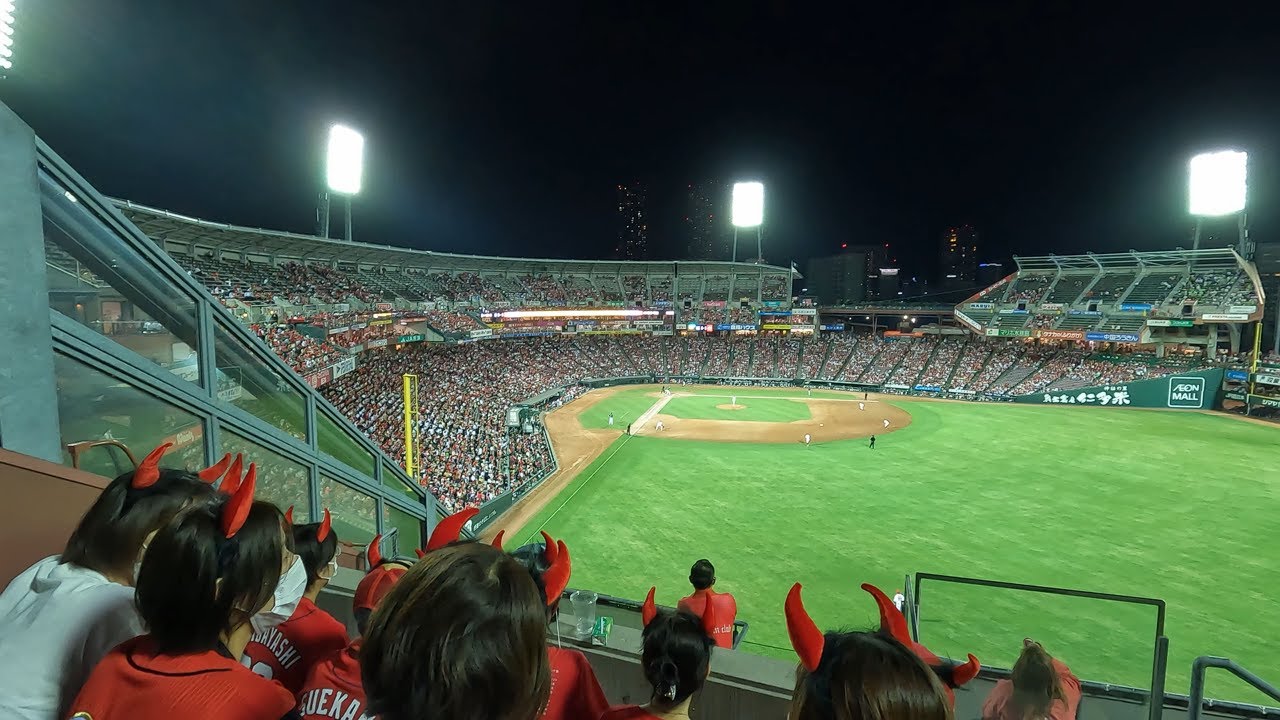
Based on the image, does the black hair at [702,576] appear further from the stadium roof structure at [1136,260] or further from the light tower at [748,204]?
the stadium roof structure at [1136,260]

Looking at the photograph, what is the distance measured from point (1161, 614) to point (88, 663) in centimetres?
632

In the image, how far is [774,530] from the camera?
1819 cm

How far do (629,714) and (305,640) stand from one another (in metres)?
1.56

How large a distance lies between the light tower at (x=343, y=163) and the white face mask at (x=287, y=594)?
35878 millimetres

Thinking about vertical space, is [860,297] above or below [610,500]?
above

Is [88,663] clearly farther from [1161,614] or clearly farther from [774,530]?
[774,530]

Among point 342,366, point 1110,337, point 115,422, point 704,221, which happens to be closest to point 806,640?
point 115,422

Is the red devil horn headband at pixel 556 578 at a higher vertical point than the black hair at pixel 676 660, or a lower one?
higher

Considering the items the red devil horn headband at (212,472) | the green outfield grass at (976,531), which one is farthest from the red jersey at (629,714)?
the green outfield grass at (976,531)

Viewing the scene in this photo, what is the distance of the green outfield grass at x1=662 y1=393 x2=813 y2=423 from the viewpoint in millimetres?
→ 36188

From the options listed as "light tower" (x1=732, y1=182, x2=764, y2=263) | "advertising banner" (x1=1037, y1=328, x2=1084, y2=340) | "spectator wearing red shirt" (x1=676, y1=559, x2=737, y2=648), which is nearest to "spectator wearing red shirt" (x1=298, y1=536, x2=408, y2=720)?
"spectator wearing red shirt" (x1=676, y1=559, x2=737, y2=648)

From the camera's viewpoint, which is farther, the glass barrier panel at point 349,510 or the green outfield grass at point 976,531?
the green outfield grass at point 976,531

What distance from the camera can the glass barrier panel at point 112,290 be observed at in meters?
3.78

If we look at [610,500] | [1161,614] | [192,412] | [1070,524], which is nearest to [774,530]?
[610,500]
